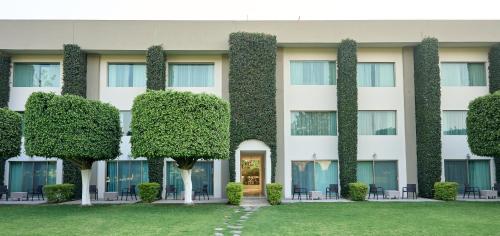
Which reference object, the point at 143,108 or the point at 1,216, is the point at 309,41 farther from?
the point at 1,216

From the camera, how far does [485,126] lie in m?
22.0

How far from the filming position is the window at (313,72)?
2766 centimetres

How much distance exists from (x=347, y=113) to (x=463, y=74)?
8022 millimetres

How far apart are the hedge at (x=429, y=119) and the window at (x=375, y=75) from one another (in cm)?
190

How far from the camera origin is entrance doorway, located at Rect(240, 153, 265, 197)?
92.6ft

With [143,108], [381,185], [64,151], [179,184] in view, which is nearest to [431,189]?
[381,185]

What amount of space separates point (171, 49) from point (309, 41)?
809 centimetres

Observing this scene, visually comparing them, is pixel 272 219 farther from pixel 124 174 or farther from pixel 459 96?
pixel 459 96

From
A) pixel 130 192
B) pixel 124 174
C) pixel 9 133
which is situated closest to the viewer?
pixel 9 133

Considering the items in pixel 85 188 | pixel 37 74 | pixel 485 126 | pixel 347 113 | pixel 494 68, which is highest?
pixel 494 68

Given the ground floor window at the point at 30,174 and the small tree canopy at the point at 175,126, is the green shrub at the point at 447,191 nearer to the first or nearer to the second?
the small tree canopy at the point at 175,126

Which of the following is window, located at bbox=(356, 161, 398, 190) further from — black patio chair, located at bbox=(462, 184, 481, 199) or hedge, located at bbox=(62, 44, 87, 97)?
hedge, located at bbox=(62, 44, 87, 97)

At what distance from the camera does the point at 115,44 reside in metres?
26.7

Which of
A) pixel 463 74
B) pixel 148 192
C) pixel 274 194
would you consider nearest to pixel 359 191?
pixel 274 194
